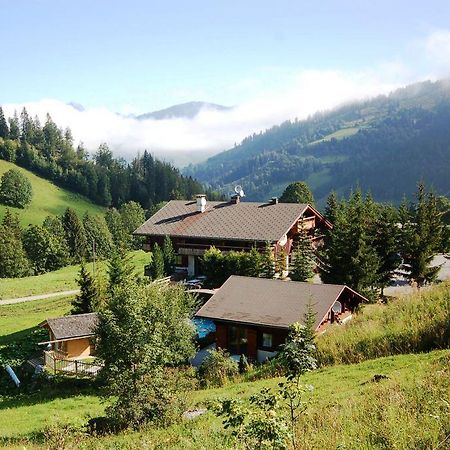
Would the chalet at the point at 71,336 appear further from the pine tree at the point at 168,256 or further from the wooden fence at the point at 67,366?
the pine tree at the point at 168,256

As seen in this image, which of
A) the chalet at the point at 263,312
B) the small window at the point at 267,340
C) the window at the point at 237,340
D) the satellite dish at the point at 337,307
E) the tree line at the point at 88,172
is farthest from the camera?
the tree line at the point at 88,172

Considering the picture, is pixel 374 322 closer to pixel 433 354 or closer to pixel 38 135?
pixel 433 354

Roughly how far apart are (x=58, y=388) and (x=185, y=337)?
9.28m

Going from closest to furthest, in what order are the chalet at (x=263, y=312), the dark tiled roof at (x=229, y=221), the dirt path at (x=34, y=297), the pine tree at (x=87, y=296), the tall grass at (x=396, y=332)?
the tall grass at (x=396, y=332) < the chalet at (x=263, y=312) < the pine tree at (x=87, y=296) < the dark tiled roof at (x=229, y=221) < the dirt path at (x=34, y=297)

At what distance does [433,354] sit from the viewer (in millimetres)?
14625

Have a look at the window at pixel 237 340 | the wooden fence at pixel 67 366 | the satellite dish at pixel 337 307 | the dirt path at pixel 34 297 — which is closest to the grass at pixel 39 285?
the dirt path at pixel 34 297

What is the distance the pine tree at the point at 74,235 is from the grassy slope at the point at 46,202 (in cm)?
3063

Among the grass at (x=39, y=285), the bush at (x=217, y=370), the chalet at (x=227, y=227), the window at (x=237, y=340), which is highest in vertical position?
the chalet at (x=227, y=227)

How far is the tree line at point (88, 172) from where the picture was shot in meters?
171

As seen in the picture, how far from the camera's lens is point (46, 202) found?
15212cm

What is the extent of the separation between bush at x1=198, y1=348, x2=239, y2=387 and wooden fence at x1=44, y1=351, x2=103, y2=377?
9925mm

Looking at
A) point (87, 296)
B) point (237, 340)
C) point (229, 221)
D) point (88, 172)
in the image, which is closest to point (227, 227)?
point (229, 221)

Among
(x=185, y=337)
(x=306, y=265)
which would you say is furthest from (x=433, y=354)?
(x=306, y=265)

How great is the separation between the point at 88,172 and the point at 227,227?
433ft
